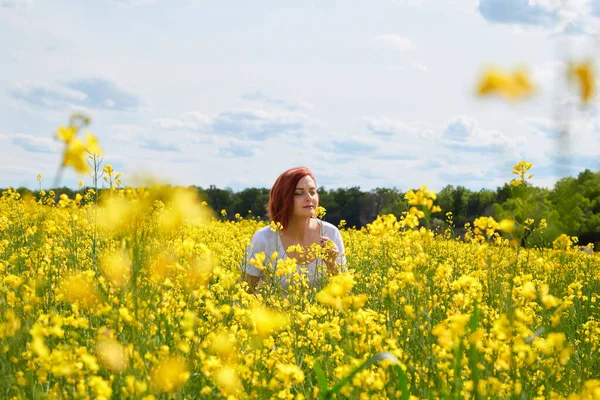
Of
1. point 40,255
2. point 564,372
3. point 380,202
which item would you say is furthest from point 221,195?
point 564,372

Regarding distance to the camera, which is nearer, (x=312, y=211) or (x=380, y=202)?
(x=312, y=211)

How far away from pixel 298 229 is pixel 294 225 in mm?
56

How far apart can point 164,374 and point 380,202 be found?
89.8 ft

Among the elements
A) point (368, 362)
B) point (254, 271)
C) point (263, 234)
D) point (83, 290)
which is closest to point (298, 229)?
point (263, 234)

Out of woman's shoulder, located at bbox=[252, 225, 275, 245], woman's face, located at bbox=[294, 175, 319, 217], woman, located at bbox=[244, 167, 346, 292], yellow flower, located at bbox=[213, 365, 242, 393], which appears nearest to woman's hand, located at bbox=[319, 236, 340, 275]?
woman, located at bbox=[244, 167, 346, 292]

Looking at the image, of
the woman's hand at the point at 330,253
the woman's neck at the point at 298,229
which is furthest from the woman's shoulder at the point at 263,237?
the woman's hand at the point at 330,253

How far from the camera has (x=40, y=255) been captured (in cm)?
523

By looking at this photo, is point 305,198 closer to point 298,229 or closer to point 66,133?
point 298,229

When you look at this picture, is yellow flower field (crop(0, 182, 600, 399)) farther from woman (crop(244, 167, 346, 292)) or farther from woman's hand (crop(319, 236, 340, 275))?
woman (crop(244, 167, 346, 292))

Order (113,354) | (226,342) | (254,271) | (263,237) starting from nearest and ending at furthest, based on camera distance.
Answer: (113,354)
(226,342)
(254,271)
(263,237)

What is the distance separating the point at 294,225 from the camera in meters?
5.52

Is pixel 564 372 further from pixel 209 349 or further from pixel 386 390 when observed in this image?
pixel 209 349

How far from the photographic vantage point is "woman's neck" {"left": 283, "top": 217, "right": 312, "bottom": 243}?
18.0 feet

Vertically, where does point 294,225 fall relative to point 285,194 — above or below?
below
